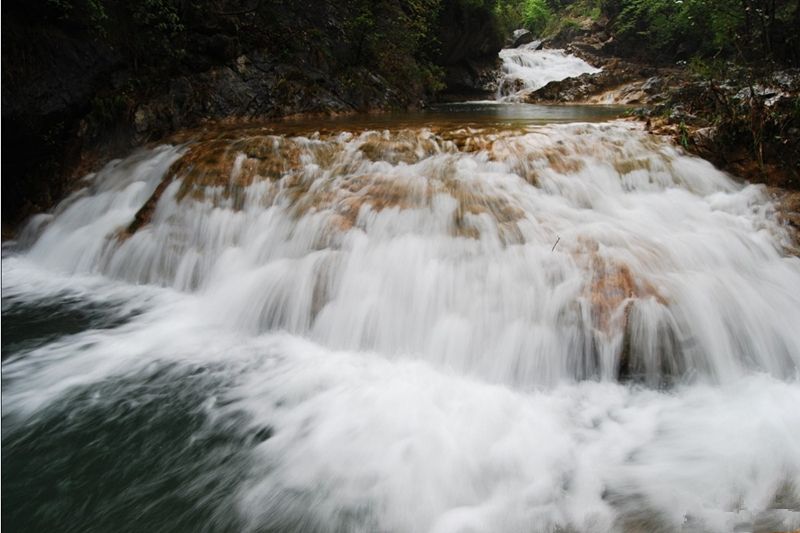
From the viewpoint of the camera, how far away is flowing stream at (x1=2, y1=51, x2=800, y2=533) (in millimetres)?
2084

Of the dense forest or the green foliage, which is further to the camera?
the green foliage

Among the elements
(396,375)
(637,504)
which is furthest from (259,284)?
(637,504)

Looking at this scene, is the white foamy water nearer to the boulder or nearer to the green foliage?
the boulder

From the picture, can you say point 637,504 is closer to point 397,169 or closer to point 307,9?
point 397,169

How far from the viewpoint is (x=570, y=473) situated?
2.19 m

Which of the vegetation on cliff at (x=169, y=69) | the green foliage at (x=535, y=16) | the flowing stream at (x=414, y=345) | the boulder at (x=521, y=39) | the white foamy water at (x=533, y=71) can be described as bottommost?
the flowing stream at (x=414, y=345)

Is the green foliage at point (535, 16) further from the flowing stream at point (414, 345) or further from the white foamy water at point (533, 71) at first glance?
the flowing stream at point (414, 345)

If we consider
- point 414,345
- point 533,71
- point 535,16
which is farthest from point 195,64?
point 535,16

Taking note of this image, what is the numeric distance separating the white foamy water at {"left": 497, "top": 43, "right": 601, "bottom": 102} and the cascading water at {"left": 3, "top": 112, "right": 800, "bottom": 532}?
41.1 feet

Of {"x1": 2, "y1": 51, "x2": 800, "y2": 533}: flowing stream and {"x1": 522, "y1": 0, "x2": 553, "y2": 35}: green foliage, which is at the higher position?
{"x1": 522, "y1": 0, "x2": 553, "y2": 35}: green foliage

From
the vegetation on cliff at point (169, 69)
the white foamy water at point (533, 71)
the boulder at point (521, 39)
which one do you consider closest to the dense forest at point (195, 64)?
the vegetation on cliff at point (169, 69)

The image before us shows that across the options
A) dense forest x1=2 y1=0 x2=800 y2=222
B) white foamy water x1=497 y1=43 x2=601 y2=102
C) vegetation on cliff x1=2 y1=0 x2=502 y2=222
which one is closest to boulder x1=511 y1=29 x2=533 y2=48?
white foamy water x1=497 y1=43 x2=601 y2=102

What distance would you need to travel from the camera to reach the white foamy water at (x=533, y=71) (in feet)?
55.1

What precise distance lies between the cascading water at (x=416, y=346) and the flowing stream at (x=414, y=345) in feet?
0.05
